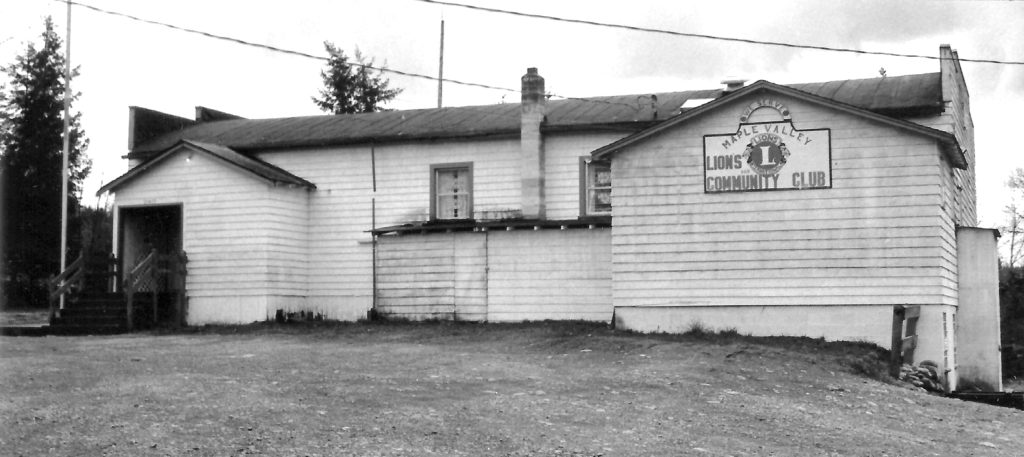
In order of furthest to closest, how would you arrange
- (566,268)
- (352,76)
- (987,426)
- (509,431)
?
(352,76) < (566,268) < (987,426) < (509,431)

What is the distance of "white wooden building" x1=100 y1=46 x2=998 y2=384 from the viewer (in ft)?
68.7

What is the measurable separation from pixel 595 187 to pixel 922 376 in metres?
9.16

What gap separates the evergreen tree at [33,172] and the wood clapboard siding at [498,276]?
24.8 m

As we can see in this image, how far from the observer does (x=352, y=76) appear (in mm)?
59344

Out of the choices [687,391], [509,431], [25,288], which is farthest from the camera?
[25,288]

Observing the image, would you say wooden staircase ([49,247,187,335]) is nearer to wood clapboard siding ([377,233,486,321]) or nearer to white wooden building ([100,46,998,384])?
white wooden building ([100,46,998,384])

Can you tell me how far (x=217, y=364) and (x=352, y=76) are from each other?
42.9 meters

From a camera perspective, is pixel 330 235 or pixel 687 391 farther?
pixel 330 235

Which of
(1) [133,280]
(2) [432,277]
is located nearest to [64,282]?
(1) [133,280]

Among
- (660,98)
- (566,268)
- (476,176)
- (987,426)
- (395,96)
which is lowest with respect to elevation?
(987,426)

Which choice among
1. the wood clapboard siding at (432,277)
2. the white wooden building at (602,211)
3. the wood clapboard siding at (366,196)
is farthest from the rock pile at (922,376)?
the wood clapboard siding at (366,196)

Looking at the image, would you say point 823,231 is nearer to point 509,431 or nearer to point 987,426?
point 987,426

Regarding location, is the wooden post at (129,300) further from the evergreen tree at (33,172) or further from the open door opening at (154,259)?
the evergreen tree at (33,172)

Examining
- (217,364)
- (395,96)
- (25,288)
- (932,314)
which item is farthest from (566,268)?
(395,96)
